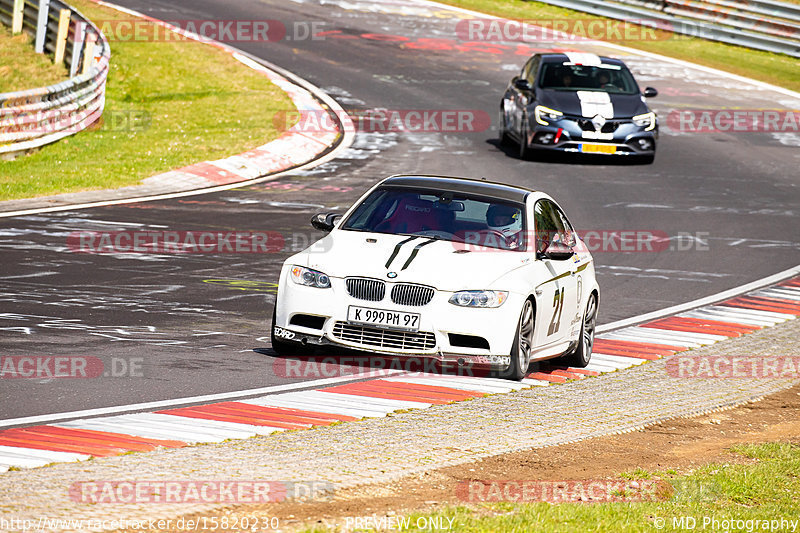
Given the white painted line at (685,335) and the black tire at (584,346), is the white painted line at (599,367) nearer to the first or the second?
the black tire at (584,346)

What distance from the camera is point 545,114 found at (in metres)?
24.4

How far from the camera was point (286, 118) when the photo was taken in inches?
1078

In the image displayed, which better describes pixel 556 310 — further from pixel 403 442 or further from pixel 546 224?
pixel 403 442

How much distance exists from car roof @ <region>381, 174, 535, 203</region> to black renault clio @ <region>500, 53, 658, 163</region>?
12655 millimetres

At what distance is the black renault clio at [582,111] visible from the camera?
24.3 m

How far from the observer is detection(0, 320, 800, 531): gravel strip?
6.72 m

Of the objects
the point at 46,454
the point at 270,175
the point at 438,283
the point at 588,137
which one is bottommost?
the point at 270,175

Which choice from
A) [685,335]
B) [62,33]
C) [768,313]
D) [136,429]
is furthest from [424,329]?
[62,33]

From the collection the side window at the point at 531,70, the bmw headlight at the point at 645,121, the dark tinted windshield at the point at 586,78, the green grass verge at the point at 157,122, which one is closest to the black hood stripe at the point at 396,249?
the green grass verge at the point at 157,122

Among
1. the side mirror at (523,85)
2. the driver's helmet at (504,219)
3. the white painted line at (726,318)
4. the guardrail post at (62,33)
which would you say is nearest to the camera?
the driver's helmet at (504,219)

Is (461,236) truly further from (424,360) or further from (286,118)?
(286,118)

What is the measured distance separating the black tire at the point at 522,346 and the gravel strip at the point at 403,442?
0.25m

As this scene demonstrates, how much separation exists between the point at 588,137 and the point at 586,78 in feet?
4.66

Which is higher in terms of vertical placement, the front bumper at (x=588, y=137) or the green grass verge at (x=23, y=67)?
the front bumper at (x=588, y=137)
